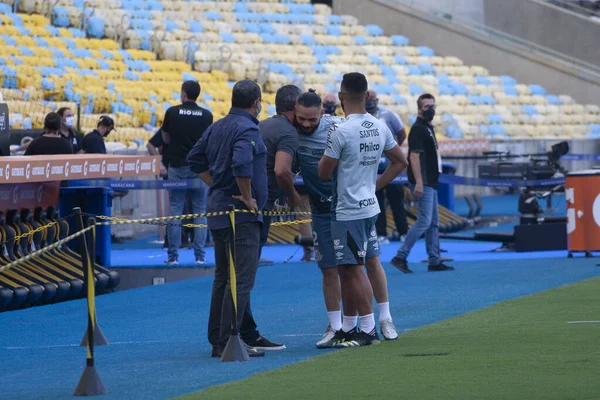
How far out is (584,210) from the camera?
16594 millimetres

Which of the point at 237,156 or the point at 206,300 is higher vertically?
the point at 237,156

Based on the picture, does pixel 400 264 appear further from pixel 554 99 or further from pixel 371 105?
pixel 554 99

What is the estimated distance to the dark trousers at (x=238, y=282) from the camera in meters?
9.05

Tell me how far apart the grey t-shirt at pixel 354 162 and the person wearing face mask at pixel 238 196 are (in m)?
0.52

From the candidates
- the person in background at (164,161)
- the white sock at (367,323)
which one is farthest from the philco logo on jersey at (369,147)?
the person in background at (164,161)

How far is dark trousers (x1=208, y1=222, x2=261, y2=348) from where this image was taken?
29.7 ft

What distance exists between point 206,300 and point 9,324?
7.47ft

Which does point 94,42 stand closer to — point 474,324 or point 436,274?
point 436,274

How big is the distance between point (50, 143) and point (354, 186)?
7.28m

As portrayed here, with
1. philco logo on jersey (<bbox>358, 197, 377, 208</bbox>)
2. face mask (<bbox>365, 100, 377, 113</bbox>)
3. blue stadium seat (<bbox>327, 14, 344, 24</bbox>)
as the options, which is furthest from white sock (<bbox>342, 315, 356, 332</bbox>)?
blue stadium seat (<bbox>327, 14, 344, 24</bbox>)

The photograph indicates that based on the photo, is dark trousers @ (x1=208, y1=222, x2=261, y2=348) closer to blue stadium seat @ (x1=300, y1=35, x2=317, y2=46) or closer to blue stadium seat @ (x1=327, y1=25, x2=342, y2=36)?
blue stadium seat @ (x1=300, y1=35, x2=317, y2=46)

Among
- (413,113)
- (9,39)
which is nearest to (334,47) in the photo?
(413,113)

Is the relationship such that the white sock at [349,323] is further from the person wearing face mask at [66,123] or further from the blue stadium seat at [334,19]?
the blue stadium seat at [334,19]

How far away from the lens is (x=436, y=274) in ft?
50.7
